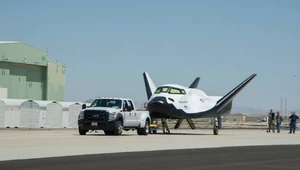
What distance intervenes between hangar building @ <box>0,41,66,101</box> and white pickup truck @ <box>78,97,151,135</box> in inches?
1686

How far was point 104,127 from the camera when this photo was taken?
31.7 m

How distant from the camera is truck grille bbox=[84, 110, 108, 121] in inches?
1244

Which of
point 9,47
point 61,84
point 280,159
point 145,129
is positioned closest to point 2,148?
point 280,159

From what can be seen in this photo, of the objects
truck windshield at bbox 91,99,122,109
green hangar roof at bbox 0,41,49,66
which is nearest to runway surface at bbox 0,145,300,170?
truck windshield at bbox 91,99,122,109

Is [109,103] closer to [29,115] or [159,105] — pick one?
[159,105]

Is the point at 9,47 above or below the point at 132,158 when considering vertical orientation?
above

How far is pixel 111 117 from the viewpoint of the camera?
31.7m

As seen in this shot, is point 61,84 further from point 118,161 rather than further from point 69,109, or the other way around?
point 118,161

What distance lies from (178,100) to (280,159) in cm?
2099

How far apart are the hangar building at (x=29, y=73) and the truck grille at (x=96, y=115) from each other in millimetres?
44254

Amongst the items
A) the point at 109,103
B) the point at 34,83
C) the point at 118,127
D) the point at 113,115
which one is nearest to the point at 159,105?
the point at 109,103

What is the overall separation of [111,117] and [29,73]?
52.2 metres

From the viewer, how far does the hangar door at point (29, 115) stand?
50.5 meters

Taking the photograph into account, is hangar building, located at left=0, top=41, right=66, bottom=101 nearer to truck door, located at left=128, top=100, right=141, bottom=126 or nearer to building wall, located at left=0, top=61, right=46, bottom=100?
building wall, located at left=0, top=61, right=46, bottom=100
